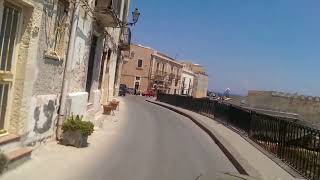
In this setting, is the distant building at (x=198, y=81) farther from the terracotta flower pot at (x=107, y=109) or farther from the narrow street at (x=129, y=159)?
the narrow street at (x=129, y=159)

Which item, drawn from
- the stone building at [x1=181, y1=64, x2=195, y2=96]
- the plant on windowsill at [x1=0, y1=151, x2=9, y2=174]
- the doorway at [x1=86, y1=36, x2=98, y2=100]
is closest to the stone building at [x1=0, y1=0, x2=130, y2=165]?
the plant on windowsill at [x1=0, y1=151, x2=9, y2=174]

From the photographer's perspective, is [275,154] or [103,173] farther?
[275,154]

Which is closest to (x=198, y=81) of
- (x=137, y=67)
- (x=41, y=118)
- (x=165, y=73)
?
(x=165, y=73)

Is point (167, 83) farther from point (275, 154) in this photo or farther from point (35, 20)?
point (35, 20)

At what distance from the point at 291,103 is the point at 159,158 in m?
51.3

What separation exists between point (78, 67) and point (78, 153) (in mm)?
3823

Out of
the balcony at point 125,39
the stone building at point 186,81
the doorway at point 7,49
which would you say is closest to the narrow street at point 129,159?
the doorway at point 7,49

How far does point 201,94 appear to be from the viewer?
110 meters

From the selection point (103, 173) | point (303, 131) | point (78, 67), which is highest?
point (78, 67)

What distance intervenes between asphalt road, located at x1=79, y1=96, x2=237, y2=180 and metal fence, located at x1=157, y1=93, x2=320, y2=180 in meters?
1.70

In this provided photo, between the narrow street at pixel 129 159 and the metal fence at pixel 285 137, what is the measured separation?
1696 millimetres

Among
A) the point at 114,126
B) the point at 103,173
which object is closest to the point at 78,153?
the point at 103,173

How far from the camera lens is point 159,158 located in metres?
11.6

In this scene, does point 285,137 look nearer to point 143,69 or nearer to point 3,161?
point 3,161
